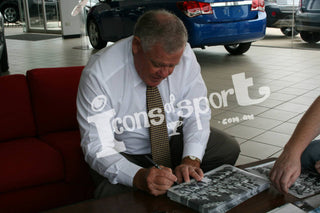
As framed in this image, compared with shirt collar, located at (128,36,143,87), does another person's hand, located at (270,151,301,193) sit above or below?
below

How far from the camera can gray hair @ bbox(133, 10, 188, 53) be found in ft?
4.85

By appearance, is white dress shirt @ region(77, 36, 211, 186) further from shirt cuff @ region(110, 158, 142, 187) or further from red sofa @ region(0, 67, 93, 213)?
red sofa @ region(0, 67, 93, 213)

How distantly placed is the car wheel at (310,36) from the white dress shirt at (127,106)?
6701mm

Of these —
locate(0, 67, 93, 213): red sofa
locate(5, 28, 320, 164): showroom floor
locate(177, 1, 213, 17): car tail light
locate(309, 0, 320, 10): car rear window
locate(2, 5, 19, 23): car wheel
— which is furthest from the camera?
locate(2, 5, 19, 23): car wheel

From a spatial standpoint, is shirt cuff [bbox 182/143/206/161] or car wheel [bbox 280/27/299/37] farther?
car wheel [bbox 280/27/299/37]

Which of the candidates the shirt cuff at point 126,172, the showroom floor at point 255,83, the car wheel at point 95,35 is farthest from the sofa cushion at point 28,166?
the car wheel at point 95,35

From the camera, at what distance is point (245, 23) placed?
18.7 ft

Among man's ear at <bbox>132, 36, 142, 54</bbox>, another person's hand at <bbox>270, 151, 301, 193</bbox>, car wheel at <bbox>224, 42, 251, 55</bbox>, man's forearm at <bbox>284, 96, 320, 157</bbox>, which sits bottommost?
car wheel at <bbox>224, 42, 251, 55</bbox>

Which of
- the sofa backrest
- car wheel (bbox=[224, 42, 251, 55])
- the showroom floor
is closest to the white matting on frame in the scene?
the showroom floor

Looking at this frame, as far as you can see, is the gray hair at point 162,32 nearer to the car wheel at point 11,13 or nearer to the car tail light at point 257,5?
the car tail light at point 257,5

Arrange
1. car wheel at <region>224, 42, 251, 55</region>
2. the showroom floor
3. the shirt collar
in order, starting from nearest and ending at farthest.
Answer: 1. the shirt collar
2. the showroom floor
3. car wheel at <region>224, 42, 251, 55</region>

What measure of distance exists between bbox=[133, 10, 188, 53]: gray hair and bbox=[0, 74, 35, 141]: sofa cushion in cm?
99

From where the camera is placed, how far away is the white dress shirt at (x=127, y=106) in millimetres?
1604

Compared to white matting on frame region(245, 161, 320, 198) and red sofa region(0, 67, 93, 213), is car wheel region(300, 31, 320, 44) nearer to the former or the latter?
red sofa region(0, 67, 93, 213)
